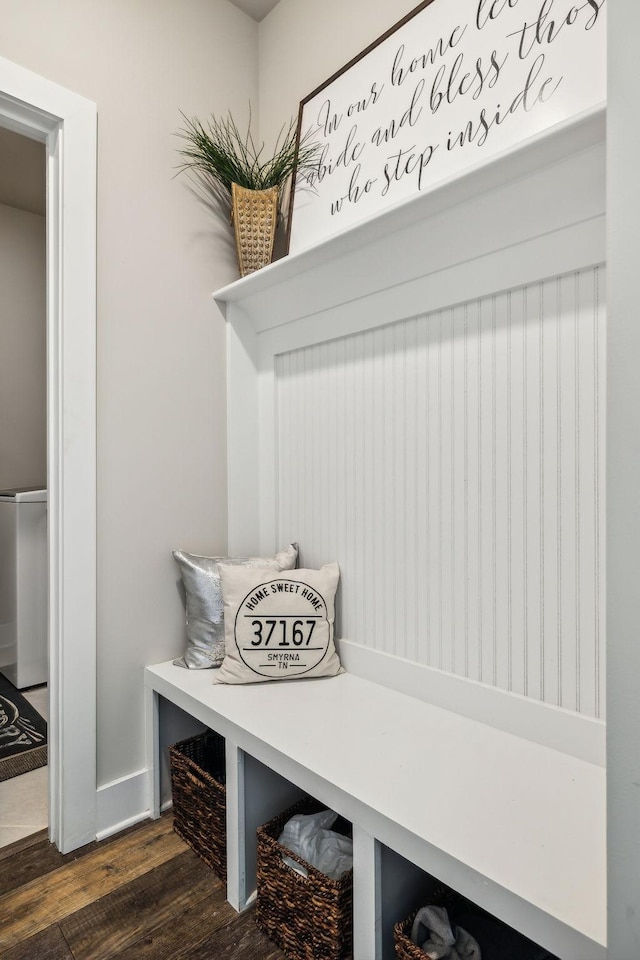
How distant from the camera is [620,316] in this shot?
2.17 feet

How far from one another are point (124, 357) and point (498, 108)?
3.75ft

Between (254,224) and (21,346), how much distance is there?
2.28 meters

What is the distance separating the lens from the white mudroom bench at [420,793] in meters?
0.86

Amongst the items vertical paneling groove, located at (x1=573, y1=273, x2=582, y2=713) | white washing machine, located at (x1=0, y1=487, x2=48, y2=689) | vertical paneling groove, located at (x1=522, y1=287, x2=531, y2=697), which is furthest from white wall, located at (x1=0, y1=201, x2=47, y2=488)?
vertical paneling groove, located at (x1=573, y1=273, x2=582, y2=713)

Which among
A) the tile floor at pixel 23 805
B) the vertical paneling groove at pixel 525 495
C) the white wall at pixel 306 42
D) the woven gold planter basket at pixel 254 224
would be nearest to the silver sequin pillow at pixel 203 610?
the tile floor at pixel 23 805

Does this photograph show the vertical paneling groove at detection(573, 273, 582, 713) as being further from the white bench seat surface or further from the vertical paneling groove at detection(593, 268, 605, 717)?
the white bench seat surface

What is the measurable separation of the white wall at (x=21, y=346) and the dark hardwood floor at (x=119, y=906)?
2.37 m

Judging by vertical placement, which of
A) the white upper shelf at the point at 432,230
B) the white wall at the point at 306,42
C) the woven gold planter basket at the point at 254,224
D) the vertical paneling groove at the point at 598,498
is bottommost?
the vertical paneling groove at the point at 598,498

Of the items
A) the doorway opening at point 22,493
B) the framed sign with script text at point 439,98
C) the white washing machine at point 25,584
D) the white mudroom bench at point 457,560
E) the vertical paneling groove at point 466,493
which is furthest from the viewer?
the white washing machine at point 25,584

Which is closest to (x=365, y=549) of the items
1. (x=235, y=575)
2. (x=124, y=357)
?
(x=235, y=575)

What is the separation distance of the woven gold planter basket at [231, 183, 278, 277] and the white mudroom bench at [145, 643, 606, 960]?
1.29 metres

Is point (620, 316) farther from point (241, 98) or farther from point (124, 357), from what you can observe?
point (241, 98)

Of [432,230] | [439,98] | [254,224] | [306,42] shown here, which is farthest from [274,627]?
[306,42]

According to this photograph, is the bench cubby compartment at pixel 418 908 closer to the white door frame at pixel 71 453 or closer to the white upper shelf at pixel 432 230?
the white door frame at pixel 71 453
